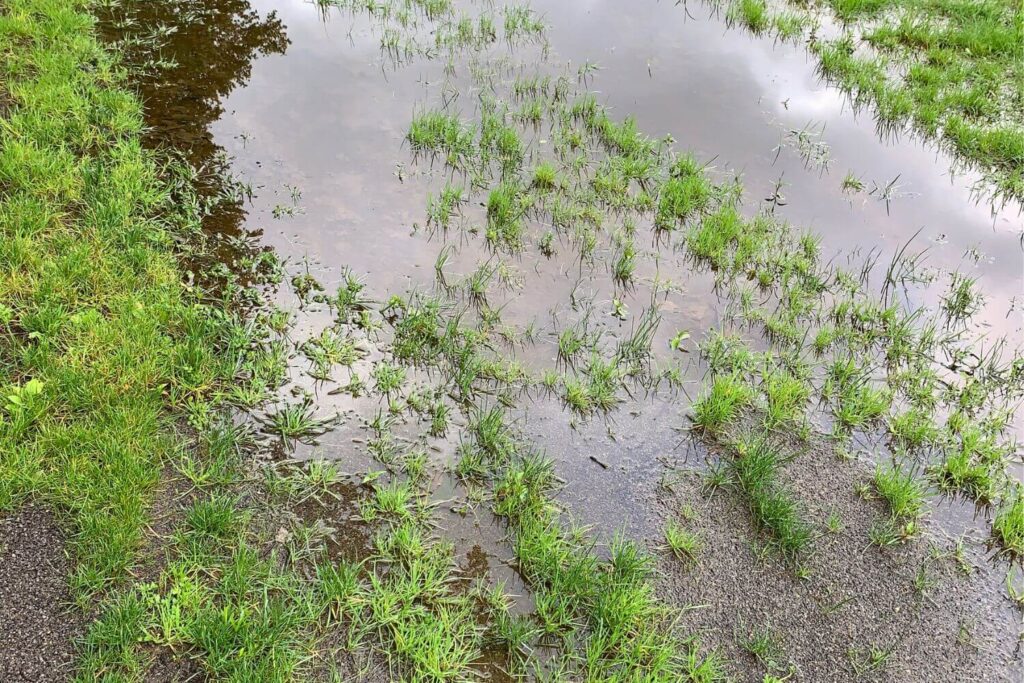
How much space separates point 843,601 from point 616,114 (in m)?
4.48

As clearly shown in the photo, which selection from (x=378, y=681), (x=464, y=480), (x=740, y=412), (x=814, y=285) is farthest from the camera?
(x=814, y=285)

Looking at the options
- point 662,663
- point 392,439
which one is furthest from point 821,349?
point 392,439

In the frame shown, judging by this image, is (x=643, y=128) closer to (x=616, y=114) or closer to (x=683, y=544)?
(x=616, y=114)

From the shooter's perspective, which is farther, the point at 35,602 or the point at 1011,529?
the point at 1011,529

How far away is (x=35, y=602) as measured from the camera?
8.55 ft

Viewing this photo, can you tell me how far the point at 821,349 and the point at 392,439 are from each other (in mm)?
2658

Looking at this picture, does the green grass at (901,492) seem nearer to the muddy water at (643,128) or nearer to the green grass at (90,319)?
the muddy water at (643,128)

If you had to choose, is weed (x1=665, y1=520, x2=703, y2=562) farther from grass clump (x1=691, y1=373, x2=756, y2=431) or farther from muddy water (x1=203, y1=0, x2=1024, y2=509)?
grass clump (x1=691, y1=373, x2=756, y2=431)

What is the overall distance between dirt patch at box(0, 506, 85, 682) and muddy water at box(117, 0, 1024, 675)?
1.05 meters

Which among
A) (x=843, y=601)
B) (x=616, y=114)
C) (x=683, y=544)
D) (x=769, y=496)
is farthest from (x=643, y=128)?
(x=843, y=601)

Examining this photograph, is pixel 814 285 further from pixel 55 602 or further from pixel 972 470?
pixel 55 602

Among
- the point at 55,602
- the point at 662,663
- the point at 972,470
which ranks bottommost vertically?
the point at 55,602

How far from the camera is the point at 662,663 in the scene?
8.79 ft

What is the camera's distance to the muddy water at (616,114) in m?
3.54
